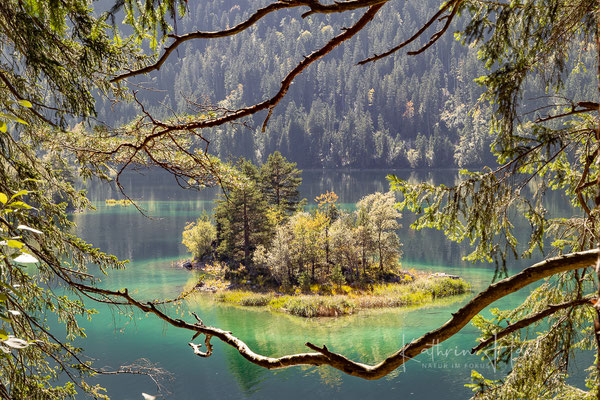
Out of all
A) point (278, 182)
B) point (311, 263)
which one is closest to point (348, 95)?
point (278, 182)

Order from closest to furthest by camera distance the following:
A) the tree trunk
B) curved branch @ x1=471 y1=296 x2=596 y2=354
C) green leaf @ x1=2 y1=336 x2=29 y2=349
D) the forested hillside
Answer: green leaf @ x1=2 y1=336 x2=29 y2=349 < curved branch @ x1=471 y1=296 x2=596 y2=354 < the tree trunk < the forested hillside

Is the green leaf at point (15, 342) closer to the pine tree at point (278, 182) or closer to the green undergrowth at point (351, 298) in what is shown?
the green undergrowth at point (351, 298)

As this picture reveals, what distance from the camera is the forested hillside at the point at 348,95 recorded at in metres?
111

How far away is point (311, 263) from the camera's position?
2742cm

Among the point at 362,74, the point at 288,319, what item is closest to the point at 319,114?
the point at 362,74

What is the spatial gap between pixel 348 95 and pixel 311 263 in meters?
115

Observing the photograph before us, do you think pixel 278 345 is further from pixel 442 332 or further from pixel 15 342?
pixel 15 342

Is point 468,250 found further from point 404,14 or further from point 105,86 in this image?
point 404,14

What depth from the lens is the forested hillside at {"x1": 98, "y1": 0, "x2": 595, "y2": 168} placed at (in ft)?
364

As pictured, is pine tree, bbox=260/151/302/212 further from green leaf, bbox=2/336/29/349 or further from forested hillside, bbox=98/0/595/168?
forested hillside, bbox=98/0/595/168

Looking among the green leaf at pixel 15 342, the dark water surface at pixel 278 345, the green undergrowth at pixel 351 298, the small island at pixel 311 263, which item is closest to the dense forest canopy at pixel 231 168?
the green leaf at pixel 15 342

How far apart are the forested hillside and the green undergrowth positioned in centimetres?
6982

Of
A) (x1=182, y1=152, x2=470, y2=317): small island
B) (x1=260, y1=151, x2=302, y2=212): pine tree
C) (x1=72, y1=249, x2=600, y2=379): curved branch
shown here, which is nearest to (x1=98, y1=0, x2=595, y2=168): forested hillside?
(x1=260, y1=151, x2=302, y2=212): pine tree

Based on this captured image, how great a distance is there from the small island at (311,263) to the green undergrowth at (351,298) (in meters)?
0.04
